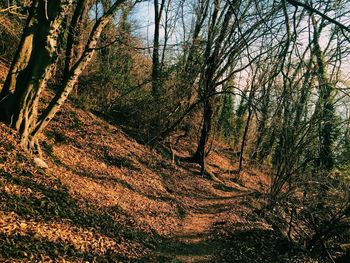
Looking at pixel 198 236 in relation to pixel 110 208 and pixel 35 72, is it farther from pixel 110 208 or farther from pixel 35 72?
pixel 35 72

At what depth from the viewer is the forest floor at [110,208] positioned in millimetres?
5281

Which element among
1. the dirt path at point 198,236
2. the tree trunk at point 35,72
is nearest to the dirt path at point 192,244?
the dirt path at point 198,236

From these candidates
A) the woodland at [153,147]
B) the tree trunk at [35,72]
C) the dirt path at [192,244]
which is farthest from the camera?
the tree trunk at [35,72]

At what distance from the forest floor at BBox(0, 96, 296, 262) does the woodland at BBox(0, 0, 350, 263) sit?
1.5 inches

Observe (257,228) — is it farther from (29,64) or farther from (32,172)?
(29,64)

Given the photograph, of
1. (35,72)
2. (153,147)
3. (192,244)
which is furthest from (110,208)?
(153,147)

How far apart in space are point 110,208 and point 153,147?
8070 mm

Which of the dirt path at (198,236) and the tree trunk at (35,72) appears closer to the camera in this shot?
the dirt path at (198,236)

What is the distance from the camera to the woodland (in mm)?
4637

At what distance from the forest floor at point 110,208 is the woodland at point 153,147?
0.13 feet

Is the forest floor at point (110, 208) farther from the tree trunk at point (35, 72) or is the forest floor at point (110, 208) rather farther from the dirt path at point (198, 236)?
the tree trunk at point (35, 72)

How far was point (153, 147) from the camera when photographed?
1587 cm

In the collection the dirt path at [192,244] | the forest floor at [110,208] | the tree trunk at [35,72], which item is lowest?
the dirt path at [192,244]

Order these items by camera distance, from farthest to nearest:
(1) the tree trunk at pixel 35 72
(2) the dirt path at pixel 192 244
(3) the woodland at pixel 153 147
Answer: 1. (1) the tree trunk at pixel 35 72
2. (2) the dirt path at pixel 192 244
3. (3) the woodland at pixel 153 147
